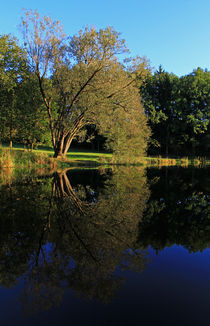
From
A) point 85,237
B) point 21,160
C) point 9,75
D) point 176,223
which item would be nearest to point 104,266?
point 85,237

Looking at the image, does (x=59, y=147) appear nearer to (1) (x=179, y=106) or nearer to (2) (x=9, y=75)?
(2) (x=9, y=75)

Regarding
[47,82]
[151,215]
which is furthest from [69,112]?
[151,215]

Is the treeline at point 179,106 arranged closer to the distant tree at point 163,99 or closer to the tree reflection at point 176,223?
the distant tree at point 163,99

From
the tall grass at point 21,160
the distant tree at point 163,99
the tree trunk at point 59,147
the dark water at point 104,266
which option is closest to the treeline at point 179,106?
the distant tree at point 163,99

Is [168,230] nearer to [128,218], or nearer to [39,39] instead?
[128,218]

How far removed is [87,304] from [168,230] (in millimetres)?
3641

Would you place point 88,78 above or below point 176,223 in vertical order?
above

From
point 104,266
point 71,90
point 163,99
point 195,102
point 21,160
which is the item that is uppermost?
point 163,99

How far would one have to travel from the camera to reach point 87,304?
3.34m

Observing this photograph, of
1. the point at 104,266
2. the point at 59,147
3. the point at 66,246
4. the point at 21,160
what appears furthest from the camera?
the point at 59,147

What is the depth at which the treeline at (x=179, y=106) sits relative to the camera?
6072 centimetres

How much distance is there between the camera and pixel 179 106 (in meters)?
61.1

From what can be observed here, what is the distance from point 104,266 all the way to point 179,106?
6198cm

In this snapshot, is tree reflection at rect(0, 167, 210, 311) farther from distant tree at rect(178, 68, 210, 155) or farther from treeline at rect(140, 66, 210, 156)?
distant tree at rect(178, 68, 210, 155)
